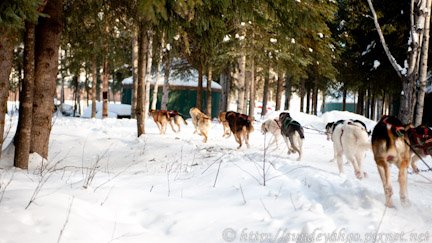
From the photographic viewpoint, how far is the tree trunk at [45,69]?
750 centimetres

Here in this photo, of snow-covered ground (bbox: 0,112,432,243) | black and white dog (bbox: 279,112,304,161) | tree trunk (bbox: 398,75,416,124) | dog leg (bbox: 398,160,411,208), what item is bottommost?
snow-covered ground (bbox: 0,112,432,243)

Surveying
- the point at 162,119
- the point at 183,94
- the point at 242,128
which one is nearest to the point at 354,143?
the point at 242,128

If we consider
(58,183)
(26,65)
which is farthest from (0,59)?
(58,183)

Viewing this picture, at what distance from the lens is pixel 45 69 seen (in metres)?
7.53

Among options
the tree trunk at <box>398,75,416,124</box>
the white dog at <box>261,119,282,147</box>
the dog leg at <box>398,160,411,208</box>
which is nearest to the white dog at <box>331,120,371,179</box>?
the dog leg at <box>398,160,411,208</box>

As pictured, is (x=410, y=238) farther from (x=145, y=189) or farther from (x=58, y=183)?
(x=58, y=183)

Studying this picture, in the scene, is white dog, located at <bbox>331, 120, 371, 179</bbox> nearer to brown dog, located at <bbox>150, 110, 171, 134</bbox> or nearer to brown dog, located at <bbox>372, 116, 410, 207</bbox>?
brown dog, located at <bbox>372, 116, 410, 207</bbox>

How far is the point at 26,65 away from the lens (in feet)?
21.1

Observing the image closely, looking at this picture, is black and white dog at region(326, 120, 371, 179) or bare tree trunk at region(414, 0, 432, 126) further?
bare tree trunk at region(414, 0, 432, 126)

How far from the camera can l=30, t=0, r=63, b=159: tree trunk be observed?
7.50 m

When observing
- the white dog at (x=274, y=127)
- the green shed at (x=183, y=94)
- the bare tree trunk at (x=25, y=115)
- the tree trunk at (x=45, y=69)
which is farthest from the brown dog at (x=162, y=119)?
the green shed at (x=183, y=94)

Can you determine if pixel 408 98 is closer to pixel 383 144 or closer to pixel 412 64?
pixel 412 64

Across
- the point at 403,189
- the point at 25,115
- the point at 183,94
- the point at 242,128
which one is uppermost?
the point at 183,94

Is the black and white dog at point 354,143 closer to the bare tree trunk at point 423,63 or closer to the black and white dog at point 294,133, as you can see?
the black and white dog at point 294,133
